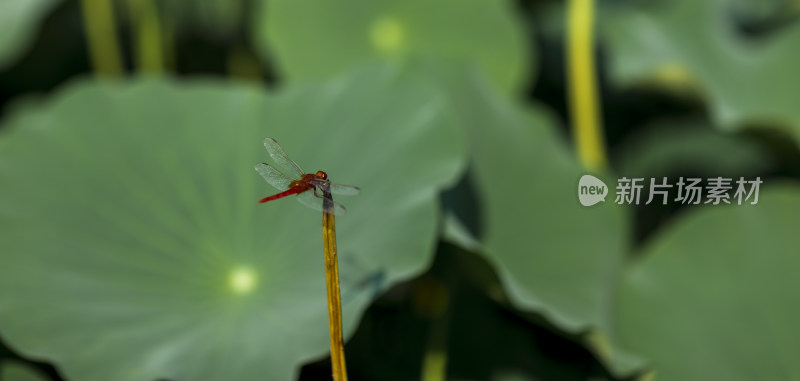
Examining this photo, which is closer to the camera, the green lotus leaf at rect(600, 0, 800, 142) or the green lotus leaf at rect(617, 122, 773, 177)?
the green lotus leaf at rect(600, 0, 800, 142)

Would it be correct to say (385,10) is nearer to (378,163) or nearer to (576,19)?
(576,19)

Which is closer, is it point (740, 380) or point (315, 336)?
point (315, 336)

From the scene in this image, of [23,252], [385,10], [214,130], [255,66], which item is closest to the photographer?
[23,252]

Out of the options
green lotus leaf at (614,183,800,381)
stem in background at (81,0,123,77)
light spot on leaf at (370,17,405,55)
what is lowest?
green lotus leaf at (614,183,800,381)

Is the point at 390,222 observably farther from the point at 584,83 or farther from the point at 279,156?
the point at 584,83

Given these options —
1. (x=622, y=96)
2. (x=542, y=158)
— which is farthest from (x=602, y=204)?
(x=622, y=96)

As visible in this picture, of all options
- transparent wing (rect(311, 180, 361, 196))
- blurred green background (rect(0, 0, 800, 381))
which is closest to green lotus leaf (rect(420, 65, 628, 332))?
blurred green background (rect(0, 0, 800, 381))

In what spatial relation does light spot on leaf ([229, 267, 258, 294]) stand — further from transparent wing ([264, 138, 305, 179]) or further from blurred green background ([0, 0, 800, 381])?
transparent wing ([264, 138, 305, 179])

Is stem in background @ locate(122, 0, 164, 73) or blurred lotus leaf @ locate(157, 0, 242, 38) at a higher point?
blurred lotus leaf @ locate(157, 0, 242, 38)
